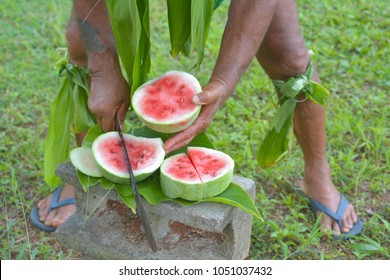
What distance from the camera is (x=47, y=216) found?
10.6ft

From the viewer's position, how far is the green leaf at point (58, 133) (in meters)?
3.09

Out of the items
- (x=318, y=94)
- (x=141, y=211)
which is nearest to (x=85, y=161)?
(x=141, y=211)

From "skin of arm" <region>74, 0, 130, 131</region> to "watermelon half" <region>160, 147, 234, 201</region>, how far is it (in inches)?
11.5

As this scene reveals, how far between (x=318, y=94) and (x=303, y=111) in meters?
0.15

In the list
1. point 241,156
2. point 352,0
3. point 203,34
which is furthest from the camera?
point 352,0

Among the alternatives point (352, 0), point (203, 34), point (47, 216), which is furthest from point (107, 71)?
point (352, 0)

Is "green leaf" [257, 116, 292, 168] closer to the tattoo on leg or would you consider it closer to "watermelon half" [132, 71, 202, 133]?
"watermelon half" [132, 71, 202, 133]

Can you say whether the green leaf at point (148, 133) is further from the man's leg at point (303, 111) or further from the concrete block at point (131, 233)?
the man's leg at point (303, 111)

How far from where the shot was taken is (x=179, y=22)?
7.92 ft

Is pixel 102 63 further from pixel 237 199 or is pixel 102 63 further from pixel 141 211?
pixel 237 199

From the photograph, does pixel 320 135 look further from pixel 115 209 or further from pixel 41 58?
pixel 41 58

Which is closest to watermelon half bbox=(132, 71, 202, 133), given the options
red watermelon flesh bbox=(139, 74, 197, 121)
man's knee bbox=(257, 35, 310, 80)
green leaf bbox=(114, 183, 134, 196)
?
red watermelon flesh bbox=(139, 74, 197, 121)

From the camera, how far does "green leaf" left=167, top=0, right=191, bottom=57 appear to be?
238 centimetres

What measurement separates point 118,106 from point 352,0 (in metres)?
A: 3.18
